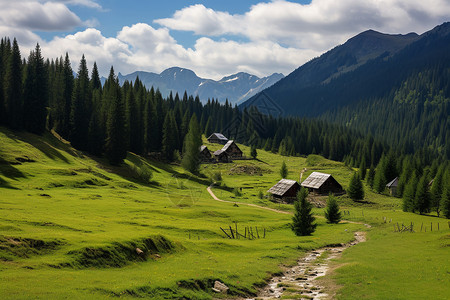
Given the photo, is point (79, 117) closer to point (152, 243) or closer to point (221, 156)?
point (221, 156)

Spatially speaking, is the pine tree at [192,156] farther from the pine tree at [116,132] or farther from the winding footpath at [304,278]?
the winding footpath at [304,278]

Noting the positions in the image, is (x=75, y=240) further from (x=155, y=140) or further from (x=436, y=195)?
(x=155, y=140)

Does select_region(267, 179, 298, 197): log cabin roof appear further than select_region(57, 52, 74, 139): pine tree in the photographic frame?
No

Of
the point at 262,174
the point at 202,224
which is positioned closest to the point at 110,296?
the point at 202,224

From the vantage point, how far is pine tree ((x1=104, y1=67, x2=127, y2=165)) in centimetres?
10069

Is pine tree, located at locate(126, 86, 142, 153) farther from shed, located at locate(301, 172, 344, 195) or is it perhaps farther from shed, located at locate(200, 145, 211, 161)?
shed, located at locate(301, 172, 344, 195)

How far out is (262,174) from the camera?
134000 mm

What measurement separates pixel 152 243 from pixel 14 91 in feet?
282

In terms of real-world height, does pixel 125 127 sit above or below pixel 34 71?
below

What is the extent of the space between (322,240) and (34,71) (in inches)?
3748

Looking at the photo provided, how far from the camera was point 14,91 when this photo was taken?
99938 millimetres

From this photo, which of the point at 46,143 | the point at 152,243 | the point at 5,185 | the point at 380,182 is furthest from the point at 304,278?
the point at 380,182

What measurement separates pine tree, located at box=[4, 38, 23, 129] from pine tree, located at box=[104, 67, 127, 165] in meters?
23.9

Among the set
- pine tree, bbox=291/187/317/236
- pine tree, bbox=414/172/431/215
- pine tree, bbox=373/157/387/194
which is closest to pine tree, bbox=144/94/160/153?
pine tree, bbox=373/157/387/194
